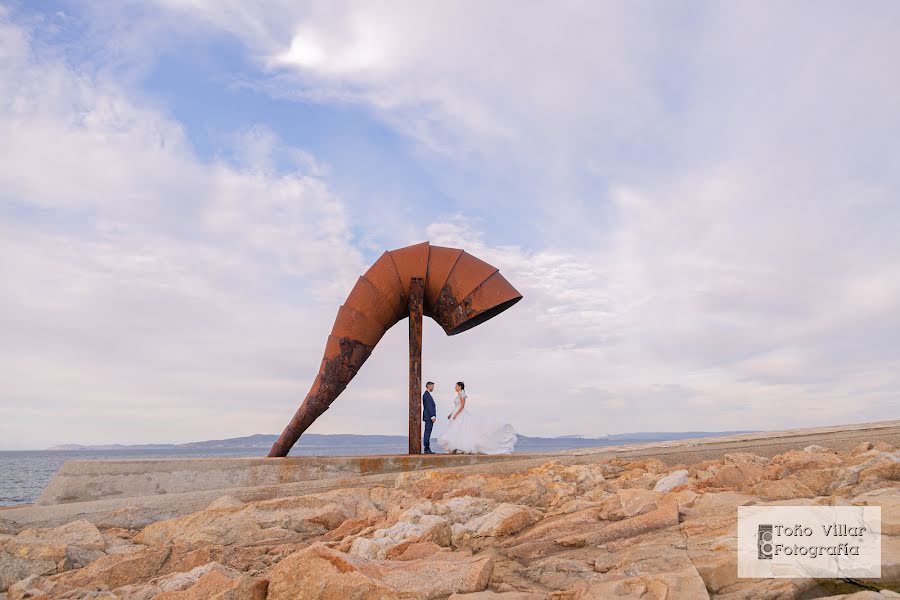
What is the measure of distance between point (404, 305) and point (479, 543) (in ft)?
22.3

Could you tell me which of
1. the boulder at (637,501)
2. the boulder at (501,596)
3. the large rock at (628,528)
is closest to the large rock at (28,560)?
the boulder at (501,596)

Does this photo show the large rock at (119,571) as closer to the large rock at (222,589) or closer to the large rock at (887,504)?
the large rock at (222,589)

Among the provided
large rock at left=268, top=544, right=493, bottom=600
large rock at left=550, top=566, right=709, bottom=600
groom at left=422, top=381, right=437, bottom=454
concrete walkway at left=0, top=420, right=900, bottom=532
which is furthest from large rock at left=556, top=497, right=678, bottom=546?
groom at left=422, top=381, right=437, bottom=454

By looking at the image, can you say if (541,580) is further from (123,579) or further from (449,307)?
(449,307)

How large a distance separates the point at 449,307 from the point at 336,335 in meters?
1.94

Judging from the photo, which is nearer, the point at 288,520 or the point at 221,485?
the point at 288,520

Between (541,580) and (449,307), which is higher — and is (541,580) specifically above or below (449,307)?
below

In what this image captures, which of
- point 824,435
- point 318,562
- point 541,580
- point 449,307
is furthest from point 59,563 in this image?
point 824,435

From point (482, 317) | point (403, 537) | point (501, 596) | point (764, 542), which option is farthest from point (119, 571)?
point (482, 317)

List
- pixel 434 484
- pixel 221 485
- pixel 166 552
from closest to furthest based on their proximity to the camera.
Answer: pixel 166 552, pixel 434 484, pixel 221 485

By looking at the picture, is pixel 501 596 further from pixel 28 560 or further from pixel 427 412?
pixel 427 412

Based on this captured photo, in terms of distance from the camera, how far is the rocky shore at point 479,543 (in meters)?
2.79

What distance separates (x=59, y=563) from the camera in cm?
468

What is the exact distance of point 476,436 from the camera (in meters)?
10.0
